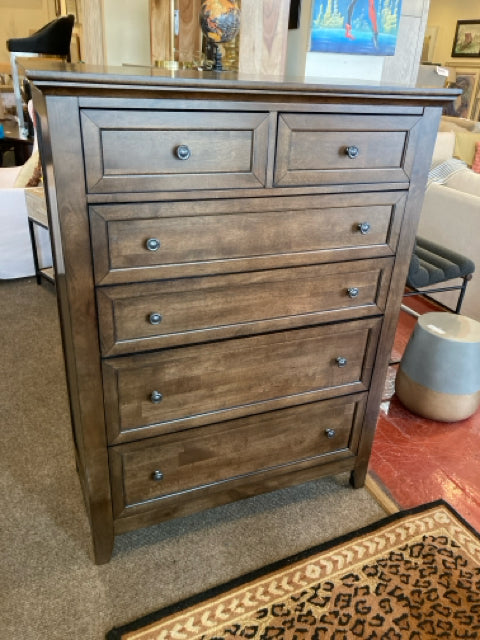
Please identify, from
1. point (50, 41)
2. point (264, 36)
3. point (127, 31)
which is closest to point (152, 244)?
point (264, 36)

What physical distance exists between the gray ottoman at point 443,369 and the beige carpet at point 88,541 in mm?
577

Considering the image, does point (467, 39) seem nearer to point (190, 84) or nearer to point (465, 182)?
point (465, 182)

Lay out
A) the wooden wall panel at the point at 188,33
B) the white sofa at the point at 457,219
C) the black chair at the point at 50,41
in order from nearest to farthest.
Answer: the wooden wall panel at the point at 188,33 → the white sofa at the point at 457,219 → the black chair at the point at 50,41

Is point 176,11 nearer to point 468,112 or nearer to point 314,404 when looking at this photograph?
point 314,404

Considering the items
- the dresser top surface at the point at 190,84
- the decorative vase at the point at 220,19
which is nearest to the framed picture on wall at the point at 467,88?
the decorative vase at the point at 220,19

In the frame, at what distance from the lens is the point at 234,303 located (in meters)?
1.31

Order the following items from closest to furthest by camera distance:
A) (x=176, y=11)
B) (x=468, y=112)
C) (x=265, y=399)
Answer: (x=265, y=399) → (x=176, y=11) → (x=468, y=112)

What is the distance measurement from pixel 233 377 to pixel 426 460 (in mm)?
1029

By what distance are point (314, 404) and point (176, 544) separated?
62cm

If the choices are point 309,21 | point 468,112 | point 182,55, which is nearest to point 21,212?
point 182,55

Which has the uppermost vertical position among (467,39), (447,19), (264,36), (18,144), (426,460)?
(447,19)

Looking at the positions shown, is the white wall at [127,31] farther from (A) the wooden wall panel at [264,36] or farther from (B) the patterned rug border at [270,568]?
(B) the patterned rug border at [270,568]

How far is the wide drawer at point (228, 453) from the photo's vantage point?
1.41 meters

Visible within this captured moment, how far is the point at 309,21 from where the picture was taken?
153cm
